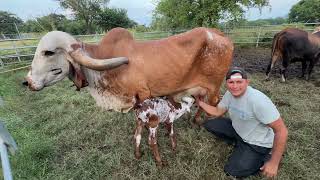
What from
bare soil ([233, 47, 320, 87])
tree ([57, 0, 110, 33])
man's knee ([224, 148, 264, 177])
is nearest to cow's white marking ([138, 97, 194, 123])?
man's knee ([224, 148, 264, 177])

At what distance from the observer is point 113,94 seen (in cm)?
360

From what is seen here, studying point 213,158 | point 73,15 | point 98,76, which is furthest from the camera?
point 73,15

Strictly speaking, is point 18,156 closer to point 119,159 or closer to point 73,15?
point 119,159

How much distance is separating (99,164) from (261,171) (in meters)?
2.16

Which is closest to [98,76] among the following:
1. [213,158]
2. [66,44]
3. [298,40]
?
[66,44]

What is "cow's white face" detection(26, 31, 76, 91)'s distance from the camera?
317cm

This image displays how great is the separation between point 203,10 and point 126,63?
1108 centimetres

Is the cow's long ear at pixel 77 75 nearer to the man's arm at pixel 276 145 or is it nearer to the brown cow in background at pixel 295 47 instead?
the man's arm at pixel 276 145

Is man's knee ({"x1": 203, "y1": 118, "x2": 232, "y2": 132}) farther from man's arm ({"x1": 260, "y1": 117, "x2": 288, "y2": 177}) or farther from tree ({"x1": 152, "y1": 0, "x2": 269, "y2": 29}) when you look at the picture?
tree ({"x1": 152, "y1": 0, "x2": 269, "y2": 29})

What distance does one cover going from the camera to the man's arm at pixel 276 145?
299cm

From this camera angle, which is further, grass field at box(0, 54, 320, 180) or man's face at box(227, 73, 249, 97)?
grass field at box(0, 54, 320, 180)

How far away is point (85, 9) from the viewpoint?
35.0m

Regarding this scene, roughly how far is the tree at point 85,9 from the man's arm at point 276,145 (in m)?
34.0

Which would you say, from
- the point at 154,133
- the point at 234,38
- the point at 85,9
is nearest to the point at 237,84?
the point at 154,133
